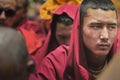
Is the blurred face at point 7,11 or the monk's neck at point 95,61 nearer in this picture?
the monk's neck at point 95,61

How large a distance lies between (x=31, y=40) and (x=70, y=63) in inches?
62.8

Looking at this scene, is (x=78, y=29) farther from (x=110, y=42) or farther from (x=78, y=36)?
(x=110, y=42)

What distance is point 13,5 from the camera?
496cm

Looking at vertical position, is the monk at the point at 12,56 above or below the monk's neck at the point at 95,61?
above

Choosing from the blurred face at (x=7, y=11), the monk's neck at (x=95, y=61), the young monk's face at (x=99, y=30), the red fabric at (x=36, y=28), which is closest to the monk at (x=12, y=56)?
the young monk's face at (x=99, y=30)

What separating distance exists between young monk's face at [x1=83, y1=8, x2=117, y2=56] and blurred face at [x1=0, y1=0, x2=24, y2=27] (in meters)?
1.15

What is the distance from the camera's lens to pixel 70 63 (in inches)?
147

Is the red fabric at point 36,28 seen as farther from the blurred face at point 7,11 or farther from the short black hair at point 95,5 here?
the short black hair at point 95,5

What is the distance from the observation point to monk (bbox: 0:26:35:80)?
202cm

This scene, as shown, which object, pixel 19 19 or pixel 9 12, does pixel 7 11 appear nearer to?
pixel 9 12

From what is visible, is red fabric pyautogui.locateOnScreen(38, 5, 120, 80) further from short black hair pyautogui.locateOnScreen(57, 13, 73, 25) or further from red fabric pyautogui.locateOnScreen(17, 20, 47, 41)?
red fabric pyautogui.locateOnScreen(17, 20, 47, 41)

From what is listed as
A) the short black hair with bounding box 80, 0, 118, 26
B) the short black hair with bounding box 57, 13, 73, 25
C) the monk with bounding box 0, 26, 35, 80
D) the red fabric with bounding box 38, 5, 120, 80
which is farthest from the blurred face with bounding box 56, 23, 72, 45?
the monk with bounding box 0, 26, 35, 80

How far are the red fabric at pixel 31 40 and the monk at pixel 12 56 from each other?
113 inches

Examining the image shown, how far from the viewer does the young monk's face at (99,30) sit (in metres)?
3.59
